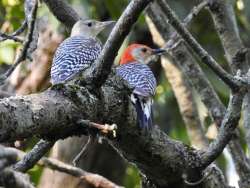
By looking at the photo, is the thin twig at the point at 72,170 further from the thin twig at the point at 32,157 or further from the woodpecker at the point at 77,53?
the woodpecker at the point at 77,53

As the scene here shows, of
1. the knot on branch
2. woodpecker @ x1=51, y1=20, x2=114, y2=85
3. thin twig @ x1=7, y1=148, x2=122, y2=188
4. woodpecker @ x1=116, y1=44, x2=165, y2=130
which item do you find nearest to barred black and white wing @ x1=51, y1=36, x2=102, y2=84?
woodpecker @ x1=51, y1=20, x2=114, y2=85

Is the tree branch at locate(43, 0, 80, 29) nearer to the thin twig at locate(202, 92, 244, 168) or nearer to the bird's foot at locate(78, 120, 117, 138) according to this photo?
the thin twig at locate(202, 92, 244, 168)

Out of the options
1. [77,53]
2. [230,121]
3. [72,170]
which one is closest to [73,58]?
[77,53]

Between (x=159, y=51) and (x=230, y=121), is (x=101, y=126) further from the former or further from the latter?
(x=159, y=51)

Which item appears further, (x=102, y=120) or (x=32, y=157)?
(x=32, y=157)

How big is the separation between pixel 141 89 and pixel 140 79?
15.9 inches

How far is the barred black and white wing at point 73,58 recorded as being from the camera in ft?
14.4

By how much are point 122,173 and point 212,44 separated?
154 cm

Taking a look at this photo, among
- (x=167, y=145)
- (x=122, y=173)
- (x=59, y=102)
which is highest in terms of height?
(x=59, y=102)

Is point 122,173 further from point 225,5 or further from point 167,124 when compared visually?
point 225,5

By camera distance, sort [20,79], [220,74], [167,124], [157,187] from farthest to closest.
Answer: [20,79]
[167,124]
[157,187]
[220,74]

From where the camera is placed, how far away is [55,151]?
666cm

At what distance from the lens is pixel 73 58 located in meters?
4.91

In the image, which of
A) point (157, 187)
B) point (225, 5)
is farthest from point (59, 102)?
point (225, 5)
